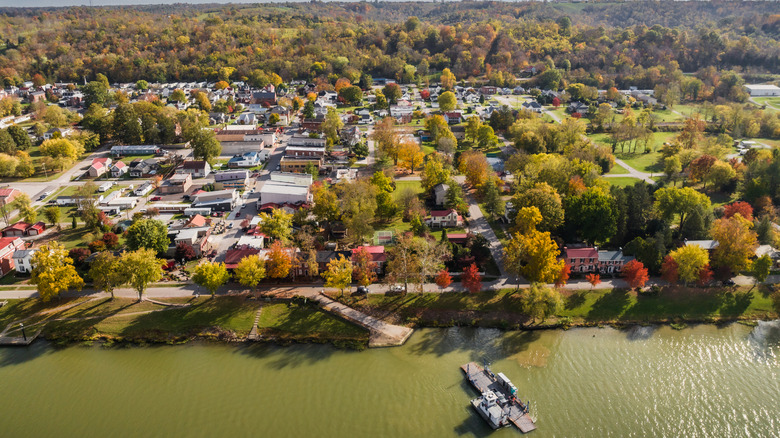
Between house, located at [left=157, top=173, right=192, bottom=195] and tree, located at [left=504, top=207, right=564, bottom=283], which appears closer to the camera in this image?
tree, located at [left=504, top=207, right=564, bottom=283]

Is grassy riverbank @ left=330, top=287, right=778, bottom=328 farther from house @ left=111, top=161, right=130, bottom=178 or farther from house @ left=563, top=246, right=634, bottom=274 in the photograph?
house @ left=111, top=161, right=130, bottom=178

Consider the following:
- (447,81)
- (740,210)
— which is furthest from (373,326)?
(447,81)

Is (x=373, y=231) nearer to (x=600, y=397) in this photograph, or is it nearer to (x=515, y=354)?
(x=515, y=354)

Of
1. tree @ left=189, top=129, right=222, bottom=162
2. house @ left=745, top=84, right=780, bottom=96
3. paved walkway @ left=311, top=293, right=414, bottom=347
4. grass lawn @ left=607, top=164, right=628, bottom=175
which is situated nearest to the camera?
paved walkway @ left=311, top=293, right=414, bottom=347

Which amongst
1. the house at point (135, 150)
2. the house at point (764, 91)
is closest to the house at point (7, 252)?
the house at point (135, 150)

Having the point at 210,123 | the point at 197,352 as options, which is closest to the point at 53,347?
the point at 197,352

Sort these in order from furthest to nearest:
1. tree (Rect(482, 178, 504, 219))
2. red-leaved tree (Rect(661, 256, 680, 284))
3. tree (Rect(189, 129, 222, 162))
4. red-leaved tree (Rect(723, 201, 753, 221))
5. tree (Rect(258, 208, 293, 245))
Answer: tree (Rect(189, 129, 222, 162)) < tree (Rect(482, 178, 504, 219)) < red-leaved tree (Rect(723, 201, 753, 221)) < tree (Rect(258, 208, 293, 245)) < red-leaved tree (Rect(661, 256, 680, 284))

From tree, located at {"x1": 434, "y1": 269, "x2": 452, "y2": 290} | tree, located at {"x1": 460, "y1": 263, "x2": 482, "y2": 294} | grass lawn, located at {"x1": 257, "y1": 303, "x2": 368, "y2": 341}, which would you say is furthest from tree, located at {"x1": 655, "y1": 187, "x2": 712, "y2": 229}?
grass lawn, located at {"x1": 257, "y1": 303, "x2": 368, "y2": 341}
